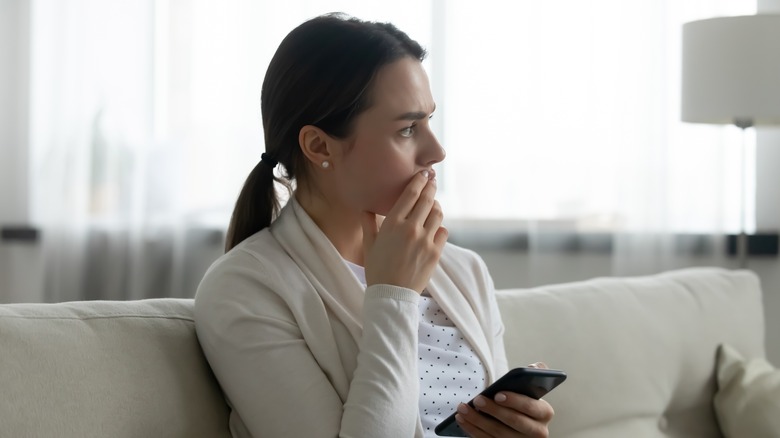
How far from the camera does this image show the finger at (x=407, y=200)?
1.51 metres

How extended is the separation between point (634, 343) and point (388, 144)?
871mm

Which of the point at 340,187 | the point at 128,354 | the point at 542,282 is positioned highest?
the point at 340,187

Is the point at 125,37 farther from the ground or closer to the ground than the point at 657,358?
farther from the ground

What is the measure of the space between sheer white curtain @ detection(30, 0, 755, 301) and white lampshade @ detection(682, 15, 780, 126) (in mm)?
Result: 513

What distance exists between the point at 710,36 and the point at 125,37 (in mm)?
2336

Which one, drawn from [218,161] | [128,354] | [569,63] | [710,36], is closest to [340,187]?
[128,354]

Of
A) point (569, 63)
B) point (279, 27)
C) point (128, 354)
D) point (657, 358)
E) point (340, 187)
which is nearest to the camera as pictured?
point (128, 354)

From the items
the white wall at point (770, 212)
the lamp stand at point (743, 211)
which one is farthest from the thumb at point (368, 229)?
the white wall at point (770, 212)

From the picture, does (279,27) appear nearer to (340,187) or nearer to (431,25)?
(431,25)

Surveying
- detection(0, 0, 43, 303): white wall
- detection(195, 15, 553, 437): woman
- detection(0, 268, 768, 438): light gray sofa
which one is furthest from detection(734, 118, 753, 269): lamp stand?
detection(0, 0, 43, 303): white wall

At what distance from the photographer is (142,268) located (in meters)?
4.12

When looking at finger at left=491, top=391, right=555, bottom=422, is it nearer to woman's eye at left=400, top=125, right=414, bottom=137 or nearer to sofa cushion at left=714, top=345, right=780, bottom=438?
woman's eye at left=400, top=125, right=414, bottom=137

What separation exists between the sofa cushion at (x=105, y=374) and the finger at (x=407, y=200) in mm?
346

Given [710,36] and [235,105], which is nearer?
[710,36]
